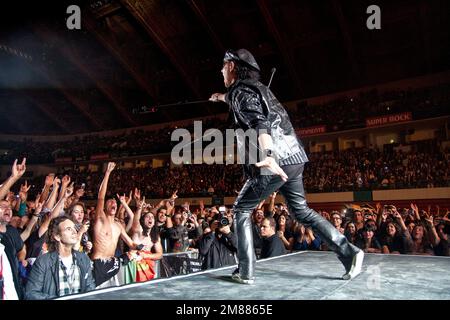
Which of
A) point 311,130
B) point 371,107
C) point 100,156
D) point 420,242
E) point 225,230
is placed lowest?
point 420,242

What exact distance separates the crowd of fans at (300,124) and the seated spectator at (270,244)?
555 cm

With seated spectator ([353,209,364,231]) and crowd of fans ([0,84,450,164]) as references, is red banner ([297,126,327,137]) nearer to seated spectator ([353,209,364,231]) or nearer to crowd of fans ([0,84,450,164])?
crowd of fans ([0,84,450,164])

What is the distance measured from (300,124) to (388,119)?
4.48 meters

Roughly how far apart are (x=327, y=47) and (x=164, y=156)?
12.9 meters

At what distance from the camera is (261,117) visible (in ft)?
7.68

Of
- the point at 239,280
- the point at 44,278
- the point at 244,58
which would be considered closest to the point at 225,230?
the point at 239,280

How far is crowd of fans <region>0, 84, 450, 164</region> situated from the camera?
15962 mm

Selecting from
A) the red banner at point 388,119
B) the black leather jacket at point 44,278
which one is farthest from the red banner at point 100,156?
the black leather jacket at point 44,278

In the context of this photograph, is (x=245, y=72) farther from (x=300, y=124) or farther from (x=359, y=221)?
(x=300, y=124)

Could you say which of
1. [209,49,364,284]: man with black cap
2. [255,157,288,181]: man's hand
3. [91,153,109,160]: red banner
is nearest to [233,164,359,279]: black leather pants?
[209,49,364,284]: man with black cap

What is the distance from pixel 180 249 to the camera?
614 cm

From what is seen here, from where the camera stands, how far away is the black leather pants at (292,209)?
241cm

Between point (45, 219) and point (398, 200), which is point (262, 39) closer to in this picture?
point (398, 200)

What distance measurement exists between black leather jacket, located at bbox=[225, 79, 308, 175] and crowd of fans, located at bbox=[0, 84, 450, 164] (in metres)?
7.47
